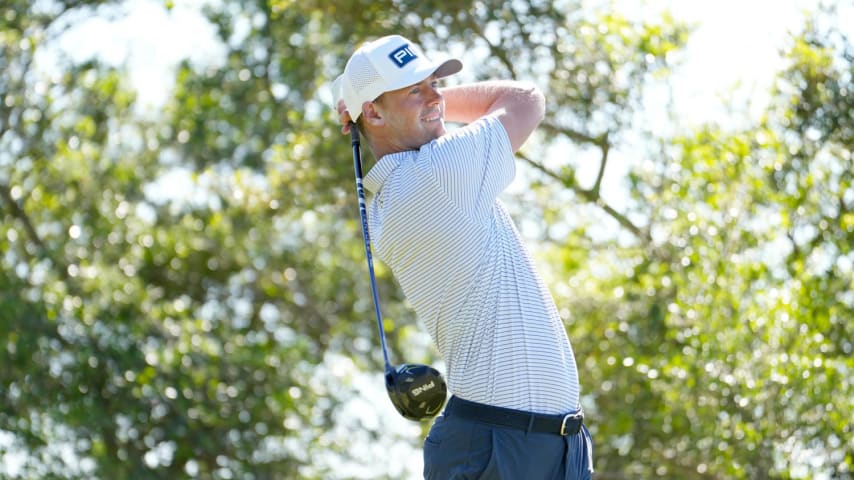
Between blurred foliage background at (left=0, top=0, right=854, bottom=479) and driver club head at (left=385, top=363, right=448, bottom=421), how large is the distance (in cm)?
313

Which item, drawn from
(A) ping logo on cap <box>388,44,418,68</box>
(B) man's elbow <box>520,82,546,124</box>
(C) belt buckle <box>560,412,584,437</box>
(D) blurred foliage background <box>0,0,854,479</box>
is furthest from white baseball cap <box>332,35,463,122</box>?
(D) blurred foliage background <box>0,0,854,479</box>

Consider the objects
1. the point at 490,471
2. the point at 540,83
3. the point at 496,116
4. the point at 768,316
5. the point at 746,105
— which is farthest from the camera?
the point at 540,83

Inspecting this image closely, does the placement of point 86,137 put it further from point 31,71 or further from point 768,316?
point 768,316

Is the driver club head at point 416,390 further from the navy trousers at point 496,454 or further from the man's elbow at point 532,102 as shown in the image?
the man's elbow at point 532,102

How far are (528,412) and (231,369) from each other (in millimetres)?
7248

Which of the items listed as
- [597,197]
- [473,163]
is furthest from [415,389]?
[597,197]

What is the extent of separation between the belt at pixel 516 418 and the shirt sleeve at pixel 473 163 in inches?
18.1

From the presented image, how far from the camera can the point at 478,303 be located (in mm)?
3262

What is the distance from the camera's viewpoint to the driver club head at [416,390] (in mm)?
Answer: 3297

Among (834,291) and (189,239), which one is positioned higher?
(834,291)

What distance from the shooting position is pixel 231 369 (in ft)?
33.7

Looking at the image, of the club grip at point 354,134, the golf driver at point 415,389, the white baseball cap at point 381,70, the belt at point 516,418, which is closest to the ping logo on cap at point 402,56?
the white baseball cap at point 381,70

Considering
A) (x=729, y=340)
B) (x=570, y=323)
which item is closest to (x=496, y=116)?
(x=729, y=340)

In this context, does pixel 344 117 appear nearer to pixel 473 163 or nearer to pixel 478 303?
pixel 473 163
